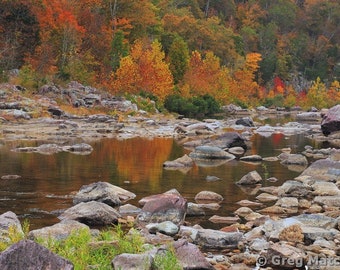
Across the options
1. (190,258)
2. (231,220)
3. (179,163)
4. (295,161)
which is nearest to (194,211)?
(231,220)

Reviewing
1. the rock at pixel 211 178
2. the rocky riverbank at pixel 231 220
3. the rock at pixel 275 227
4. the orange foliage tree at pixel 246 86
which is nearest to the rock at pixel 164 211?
the rocky riverbank at pixel 231 220

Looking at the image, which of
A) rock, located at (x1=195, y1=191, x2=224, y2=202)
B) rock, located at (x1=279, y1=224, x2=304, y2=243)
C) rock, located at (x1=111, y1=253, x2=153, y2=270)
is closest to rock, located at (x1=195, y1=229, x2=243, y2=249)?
rock, located at (x1=279, y1=224, x2=304, y2=243)

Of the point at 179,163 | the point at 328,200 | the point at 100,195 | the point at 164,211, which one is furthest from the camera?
the point at 179,163

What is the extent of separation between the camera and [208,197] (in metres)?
14.1

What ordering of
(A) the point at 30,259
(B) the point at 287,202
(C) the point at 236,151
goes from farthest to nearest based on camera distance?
(C) the point at 236,151 → (B) the point at 287,202 → (A) the point at 30,259

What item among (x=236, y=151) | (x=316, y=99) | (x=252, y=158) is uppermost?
(x=252, y=158)

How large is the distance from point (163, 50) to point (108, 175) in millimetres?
50635

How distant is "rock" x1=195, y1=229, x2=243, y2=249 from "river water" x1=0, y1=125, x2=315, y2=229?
1.84 metres

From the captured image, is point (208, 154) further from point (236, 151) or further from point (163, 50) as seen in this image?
point (163, 50)

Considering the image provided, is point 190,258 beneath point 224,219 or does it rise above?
above

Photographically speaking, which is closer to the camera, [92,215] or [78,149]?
[92,215]

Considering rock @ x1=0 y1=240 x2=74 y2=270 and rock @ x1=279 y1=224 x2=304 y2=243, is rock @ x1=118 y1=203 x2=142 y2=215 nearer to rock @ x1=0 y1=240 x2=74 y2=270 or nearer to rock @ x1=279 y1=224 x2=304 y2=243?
rock @ x1=279 y1=224 x2=304 y2=243

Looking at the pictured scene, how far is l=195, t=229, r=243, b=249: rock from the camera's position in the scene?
9641 millimetres

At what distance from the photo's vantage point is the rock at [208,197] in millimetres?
14039
